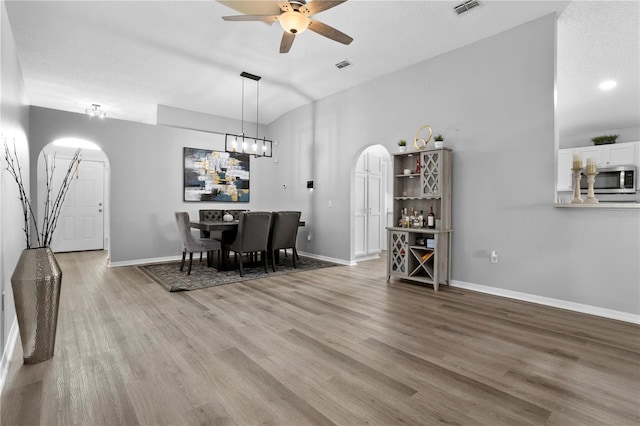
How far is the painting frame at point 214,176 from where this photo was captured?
6406mm

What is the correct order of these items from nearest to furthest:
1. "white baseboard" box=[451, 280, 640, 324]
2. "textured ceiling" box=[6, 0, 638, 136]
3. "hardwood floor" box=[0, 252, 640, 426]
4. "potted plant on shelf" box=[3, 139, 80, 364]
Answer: "hardwood floor" box=[0, 252, 640, 426] → "potted plant on shelf" box=[3, 139, 80, 364] → "white baseboard" box=[451, 280, 640, 324] → "textured ceiling" box=[6, 0, 638, 136]

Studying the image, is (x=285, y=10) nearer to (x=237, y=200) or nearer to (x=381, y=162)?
(x=381, y=162)

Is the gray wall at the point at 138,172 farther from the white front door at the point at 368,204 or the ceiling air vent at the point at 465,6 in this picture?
the ceiling air vent at the point at 465,6

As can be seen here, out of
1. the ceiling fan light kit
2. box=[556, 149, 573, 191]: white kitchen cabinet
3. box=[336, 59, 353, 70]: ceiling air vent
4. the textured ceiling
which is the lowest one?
box=[556, 149, 573, 191]: white kitchen cabinet

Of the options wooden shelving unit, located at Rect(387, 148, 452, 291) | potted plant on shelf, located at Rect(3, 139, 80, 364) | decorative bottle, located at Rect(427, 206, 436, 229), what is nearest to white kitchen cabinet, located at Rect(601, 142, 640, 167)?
wooden shelving unit, located at Rect(387, 148, 452, 291)

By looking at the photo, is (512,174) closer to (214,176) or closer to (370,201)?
(370,201)

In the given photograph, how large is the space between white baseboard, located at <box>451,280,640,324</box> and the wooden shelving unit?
1.16 feet

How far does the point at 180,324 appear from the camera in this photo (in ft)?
9.36

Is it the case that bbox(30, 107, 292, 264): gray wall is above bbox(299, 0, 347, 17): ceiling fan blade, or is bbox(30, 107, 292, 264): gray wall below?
below

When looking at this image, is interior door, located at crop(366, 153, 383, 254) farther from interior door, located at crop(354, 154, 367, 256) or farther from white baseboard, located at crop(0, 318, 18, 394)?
white baseboard, located at crop(0, 318, 18, 394)

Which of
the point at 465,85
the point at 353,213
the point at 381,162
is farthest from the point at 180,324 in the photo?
the point at 381,162

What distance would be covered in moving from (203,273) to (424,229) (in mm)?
3371

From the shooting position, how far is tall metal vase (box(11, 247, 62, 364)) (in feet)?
6.79

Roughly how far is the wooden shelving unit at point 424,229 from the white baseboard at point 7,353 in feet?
12.8
